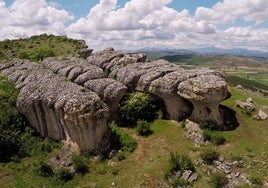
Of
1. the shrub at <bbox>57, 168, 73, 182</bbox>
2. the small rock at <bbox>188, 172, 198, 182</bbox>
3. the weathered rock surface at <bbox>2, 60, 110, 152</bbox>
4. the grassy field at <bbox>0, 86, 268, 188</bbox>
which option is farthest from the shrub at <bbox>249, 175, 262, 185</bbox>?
the shrub at <bbox>57, 168, 73, 182</bbox>

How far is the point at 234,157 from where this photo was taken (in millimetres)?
37562

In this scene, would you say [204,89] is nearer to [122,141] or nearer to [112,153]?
[122,141]

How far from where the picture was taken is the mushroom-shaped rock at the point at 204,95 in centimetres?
4134

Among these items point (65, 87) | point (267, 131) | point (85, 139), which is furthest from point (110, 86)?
point (267, 131)

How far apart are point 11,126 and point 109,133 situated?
1149 centimetres

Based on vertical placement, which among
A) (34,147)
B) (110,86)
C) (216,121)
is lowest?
(34,147)

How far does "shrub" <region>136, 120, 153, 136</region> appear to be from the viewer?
143 ft

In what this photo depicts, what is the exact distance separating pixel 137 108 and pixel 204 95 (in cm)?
866

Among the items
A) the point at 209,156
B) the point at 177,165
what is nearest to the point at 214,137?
the point at 209,156

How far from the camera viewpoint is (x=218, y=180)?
33594 mm

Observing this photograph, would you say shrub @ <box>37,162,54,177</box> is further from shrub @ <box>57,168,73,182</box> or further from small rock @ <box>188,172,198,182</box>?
small rock @ <box>188,172,198,182</box>

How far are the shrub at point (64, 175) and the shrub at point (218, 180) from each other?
13907mm

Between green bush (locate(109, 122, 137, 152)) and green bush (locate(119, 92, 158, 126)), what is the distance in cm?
302

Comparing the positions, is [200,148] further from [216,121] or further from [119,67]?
[119,67]
